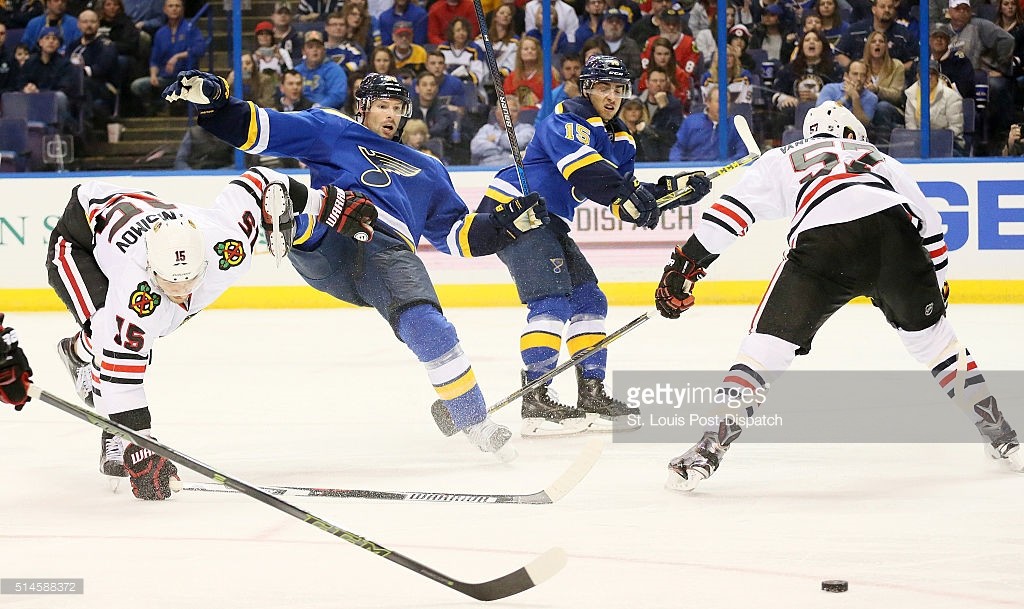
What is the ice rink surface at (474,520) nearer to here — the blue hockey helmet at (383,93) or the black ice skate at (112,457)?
the black ice skate at (112,457)

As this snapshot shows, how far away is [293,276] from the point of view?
8.41m

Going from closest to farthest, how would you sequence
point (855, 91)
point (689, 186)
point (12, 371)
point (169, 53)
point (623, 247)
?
point (12, 371), point (689, 186), point (855, 91), point (623, 247), point (169, 53)

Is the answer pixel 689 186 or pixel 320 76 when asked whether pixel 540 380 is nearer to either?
pixel 689 186

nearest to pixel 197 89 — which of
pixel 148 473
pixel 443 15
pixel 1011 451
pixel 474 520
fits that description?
pixel 148 473

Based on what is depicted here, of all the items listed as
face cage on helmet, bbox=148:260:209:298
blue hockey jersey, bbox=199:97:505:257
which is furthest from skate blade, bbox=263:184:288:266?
blue hockey jersey, bbox=199:97:505:257

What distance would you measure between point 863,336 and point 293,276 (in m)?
3.47

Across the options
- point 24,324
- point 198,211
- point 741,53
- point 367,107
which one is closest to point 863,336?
point 741,53

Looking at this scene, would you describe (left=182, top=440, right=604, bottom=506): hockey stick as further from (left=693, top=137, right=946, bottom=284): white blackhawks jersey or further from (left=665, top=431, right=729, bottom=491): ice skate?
(left=693, top=137, right=946, bottom=284): white blackhawks jersey

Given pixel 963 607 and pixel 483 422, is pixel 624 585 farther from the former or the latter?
pixel 483 422

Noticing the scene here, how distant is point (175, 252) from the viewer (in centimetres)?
331

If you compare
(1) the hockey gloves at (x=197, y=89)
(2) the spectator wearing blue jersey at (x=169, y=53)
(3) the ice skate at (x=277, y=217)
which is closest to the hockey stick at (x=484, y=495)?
(3) the ice skate at (x=277, y=217)

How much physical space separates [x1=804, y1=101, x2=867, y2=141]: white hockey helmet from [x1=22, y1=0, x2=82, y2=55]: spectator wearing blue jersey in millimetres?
6191

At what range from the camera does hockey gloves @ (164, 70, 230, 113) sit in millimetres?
3900

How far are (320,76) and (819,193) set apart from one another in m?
5.38
